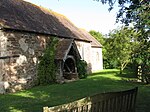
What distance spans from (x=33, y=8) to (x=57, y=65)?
750 centimetres

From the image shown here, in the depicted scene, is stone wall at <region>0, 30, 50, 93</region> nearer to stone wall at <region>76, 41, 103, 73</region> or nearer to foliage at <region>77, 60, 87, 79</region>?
foliage at <region>77, 60, 87, 79</region>

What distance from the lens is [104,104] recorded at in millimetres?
7773

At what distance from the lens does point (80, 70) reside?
27.3m

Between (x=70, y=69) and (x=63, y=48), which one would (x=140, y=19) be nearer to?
(x=63, y=48)

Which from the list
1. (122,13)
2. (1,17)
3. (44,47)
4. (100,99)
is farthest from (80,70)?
(100,99)

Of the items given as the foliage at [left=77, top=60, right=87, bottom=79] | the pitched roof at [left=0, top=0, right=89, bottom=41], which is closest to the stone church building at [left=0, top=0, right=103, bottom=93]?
the pitched roof at [left=0, top=0, right=89, bottom=41]

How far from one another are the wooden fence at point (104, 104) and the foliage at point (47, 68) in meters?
13.4

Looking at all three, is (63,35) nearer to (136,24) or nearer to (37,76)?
(37,76)

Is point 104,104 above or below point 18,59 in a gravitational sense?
below

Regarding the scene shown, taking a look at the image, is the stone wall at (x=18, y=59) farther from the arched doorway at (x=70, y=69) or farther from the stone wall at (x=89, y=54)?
the stone wall at (x=89, y=54)

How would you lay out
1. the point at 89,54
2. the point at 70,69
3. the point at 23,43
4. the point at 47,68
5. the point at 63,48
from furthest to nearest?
the point at 89,54, the point at 70,69, the point at 63,48, the point at 47,68, the point at 23,43

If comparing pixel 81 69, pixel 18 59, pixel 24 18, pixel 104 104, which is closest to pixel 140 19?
pixel 104 104

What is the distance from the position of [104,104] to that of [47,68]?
49.2 ft

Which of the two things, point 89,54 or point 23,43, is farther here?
point 89,54
